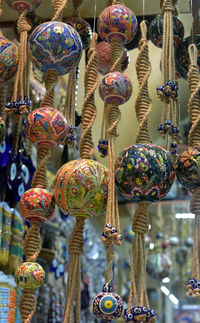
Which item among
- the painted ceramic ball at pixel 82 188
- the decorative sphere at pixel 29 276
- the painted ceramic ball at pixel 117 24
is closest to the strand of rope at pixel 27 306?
the decorative sphere at pixel 29 276

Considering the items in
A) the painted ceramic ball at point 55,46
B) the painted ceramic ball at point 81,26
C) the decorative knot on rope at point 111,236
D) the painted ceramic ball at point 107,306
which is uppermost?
the painted ceramic ball at point 81,26

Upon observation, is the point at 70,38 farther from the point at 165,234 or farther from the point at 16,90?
the point at 165,234

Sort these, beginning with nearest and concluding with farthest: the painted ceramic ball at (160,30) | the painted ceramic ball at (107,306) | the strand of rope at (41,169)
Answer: the painted ceramic ball at (107,306) < the strand of rope at (41,169) < the painted ceramic ball at (160,30)

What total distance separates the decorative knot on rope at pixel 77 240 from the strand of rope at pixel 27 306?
71 millimetres

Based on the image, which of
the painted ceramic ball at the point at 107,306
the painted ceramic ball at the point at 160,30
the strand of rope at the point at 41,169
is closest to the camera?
the painted ceramic ball at the point at 107,306

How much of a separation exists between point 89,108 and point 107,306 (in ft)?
0.82

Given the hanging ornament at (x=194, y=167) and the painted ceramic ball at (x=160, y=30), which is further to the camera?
the painted ceramic ball at (x=160, y=30)

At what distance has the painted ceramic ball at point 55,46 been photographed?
70cm

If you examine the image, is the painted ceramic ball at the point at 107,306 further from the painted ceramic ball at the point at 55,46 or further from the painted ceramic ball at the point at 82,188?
the painted ceramic ball at the point at 55,46

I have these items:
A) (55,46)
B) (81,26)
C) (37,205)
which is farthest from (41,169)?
(81,26)

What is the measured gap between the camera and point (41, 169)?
2.32 ft

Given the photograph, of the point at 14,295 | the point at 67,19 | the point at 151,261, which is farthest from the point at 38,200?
the point at 151,261

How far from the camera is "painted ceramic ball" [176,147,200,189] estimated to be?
644mm

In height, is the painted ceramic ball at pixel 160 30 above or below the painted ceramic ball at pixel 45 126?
above
